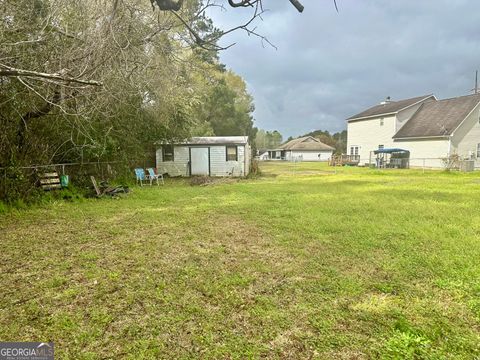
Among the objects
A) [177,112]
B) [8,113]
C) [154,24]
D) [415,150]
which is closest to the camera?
[154,24]

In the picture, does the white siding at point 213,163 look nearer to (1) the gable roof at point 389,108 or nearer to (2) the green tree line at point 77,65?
(2) the green tree line at point 77,65

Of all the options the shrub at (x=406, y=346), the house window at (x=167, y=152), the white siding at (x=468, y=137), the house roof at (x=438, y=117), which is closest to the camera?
the shrub at (x=406, y=346)

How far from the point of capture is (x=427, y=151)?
72.7ft

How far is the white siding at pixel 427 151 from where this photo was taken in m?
20.9

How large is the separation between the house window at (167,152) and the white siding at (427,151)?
18.1 metres

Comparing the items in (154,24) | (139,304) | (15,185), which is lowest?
(139,304)

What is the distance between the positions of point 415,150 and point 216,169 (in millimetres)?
17569

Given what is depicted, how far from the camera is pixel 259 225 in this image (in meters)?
5.79

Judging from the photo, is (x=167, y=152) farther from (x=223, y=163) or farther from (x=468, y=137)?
(x=468, y=137)

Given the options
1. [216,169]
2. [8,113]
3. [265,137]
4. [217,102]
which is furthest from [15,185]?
[265,137]

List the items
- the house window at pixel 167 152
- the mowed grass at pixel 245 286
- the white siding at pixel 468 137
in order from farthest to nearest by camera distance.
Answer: the white siding at pixel 468 137 < the house window at pixel 167 152 < the mowed grass at pixel 245 286

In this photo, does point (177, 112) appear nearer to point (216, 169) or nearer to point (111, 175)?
point (216, 169)

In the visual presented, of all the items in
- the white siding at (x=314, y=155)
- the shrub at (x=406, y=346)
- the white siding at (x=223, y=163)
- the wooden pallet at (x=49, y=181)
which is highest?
the white siding at (x=314, y=155)

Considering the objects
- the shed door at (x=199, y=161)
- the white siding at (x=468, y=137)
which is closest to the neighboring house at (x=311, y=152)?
the white siding at (x=468, y=137)
